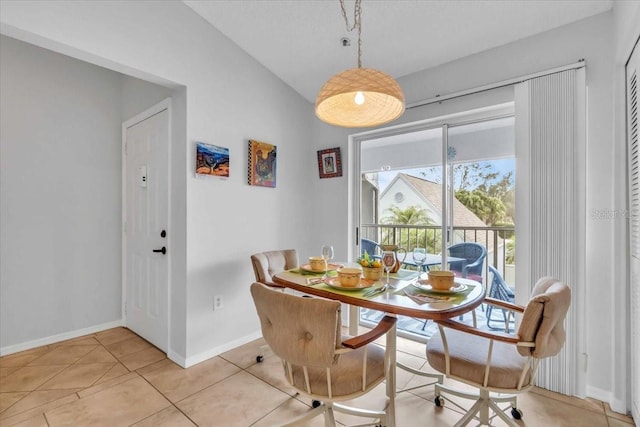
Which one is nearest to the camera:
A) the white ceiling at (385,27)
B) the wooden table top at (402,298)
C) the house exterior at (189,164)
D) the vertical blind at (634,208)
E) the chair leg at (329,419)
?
the wooden table top at (402,298)

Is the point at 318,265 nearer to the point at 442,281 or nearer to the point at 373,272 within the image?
the point at 373,272

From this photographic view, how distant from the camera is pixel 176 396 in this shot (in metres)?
1.97

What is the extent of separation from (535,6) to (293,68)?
190 centimetres

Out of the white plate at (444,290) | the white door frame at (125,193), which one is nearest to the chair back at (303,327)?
the white plate at (444,290)

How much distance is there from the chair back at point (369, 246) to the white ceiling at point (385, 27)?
65.0 inches

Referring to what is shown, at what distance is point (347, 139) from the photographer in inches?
123

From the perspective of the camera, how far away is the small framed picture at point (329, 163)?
319 centimetres

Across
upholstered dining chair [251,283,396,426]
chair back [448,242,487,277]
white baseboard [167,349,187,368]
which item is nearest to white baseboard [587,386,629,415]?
chair back [448,242,487,277]

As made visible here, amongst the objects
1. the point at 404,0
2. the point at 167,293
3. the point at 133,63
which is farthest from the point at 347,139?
the point at 167,293

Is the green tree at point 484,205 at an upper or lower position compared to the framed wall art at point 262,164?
lower

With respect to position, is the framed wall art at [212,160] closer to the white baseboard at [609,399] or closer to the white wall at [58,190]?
the white wall at [58,190]

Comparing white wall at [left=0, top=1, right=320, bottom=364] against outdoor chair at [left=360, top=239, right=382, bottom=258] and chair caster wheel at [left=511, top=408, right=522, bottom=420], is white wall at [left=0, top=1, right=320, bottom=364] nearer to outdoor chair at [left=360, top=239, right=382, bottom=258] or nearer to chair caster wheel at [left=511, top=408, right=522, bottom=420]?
outdoor chair at [left=360, top=239, right=382, bottom=258]

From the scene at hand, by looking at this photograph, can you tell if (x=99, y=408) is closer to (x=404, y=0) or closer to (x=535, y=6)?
(x=404, y=0)

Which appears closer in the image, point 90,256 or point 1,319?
point 1,319
